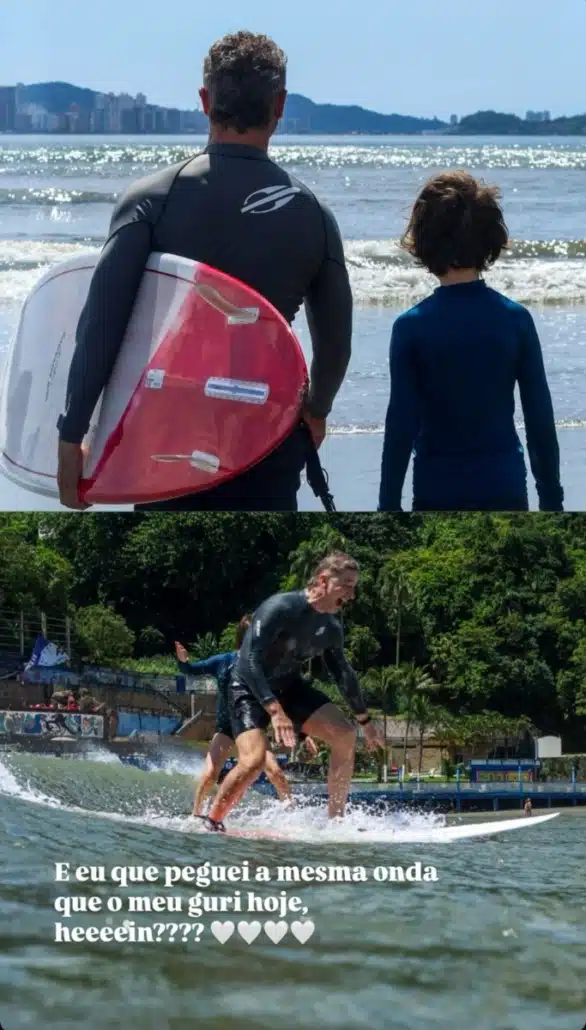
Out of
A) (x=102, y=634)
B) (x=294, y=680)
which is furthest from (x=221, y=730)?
(x=102, y=634)

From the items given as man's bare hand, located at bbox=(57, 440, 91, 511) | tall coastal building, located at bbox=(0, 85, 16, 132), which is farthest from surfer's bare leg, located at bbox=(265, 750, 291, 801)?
tall coastal building, located at bbox=(0, 85, 16, 132)

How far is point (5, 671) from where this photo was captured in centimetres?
274

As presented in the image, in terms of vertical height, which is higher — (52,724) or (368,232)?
(368,232)

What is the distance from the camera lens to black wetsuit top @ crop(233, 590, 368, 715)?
8.83 ft

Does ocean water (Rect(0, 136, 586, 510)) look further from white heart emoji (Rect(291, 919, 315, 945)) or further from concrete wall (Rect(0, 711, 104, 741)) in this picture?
white heart emoji (Rect(291, 919, 315, 945))

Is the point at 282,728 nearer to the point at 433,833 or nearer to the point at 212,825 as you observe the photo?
the point at 212,825

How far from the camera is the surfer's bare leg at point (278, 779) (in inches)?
107

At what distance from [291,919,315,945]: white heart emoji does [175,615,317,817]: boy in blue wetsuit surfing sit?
0.23 m

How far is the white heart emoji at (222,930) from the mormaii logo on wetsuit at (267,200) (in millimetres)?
1316

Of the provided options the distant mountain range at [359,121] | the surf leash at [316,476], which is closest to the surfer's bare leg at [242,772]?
the surf leash at [316,476]

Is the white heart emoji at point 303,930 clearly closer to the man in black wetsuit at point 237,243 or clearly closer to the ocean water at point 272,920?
the ocean water at point 272,920

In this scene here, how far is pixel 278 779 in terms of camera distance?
2723mm

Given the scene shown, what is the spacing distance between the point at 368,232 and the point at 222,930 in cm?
133

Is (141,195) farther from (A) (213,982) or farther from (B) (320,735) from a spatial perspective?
(A) (213,982)
